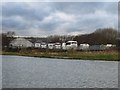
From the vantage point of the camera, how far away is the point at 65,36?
90062mm

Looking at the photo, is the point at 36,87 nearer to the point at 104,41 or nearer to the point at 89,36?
the point at 104,41

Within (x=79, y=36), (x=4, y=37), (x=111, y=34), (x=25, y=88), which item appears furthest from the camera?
(x=79, y=36)

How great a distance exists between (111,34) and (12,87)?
5705 cm

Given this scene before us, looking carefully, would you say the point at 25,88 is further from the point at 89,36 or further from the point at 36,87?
the point at 89,36

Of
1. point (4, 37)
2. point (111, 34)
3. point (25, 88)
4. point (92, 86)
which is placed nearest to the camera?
point (25, 88)

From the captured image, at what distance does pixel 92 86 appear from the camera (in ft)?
40.3

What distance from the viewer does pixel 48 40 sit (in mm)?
90125

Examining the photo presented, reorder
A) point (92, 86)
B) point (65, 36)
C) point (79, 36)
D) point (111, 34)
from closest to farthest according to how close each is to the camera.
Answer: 1. point (92, 86)
2. point (111, 34)
3. point (79, 36)
4. point (65, 36)

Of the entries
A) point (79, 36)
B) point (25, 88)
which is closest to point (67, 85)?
point (25, 88)

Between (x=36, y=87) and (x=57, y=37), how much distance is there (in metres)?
79.4

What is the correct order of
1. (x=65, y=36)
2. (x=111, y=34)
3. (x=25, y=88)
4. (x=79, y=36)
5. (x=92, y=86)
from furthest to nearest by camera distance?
(x=65, y=36) < (x=79, y=36) < (x=111, y=34) < (x=92, y=86) < (x=25, y=88)

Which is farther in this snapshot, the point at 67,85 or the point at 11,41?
the point at 11,41

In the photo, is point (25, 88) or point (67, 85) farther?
point (67, 85)

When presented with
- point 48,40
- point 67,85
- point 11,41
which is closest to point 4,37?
point 11,41
